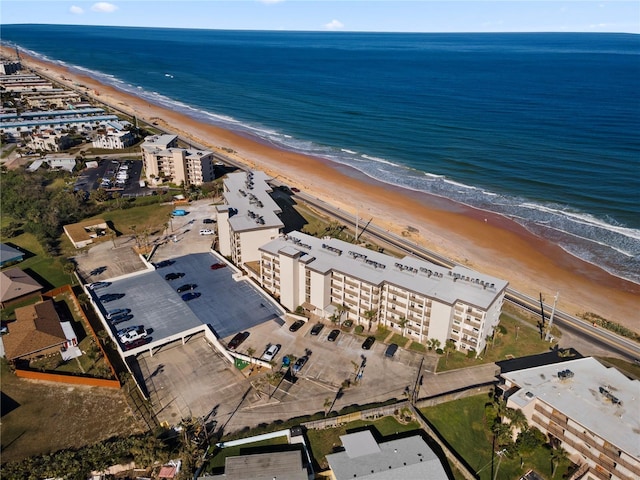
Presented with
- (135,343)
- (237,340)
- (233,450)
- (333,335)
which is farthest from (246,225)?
(233,450)

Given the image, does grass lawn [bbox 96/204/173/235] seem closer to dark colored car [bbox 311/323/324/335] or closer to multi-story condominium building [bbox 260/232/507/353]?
multi-story condominium building [bbox 260/232/507/353]

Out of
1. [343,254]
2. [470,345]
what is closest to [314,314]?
[343,254]

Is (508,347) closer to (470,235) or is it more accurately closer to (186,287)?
(470,235)

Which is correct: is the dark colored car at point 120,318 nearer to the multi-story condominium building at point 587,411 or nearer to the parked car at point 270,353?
the parked car at point 270,353

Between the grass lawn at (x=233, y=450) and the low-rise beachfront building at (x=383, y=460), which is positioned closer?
the low-rise beachfront building at (x=383, y=460)

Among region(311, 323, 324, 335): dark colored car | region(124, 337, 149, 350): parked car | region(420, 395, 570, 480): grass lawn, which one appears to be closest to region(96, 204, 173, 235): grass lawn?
region(124, 337, 149, 350): parked car

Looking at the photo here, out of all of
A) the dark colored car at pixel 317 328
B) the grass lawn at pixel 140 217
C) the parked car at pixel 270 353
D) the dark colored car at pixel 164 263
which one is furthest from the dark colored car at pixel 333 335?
the grass lawn at pixel 140 217
